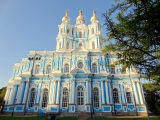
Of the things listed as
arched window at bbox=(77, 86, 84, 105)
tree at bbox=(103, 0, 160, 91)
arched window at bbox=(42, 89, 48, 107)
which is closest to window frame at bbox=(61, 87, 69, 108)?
arched window at bbox=(77, 86, 84, 105)

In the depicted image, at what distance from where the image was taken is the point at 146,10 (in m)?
5.47

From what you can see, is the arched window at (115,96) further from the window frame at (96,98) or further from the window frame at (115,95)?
the window frame at (96,98)

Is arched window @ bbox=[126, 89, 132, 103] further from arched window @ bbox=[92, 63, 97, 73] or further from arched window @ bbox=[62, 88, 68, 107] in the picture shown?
arched window @ bbox=[62, 88, 68, 107]

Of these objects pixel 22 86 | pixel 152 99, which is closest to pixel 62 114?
pixel 22 86

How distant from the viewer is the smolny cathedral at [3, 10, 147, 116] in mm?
23938

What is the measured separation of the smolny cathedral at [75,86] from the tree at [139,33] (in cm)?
1402

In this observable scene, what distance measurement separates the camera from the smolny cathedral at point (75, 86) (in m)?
23.9

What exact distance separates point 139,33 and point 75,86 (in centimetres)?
2011

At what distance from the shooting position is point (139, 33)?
6.55 meters

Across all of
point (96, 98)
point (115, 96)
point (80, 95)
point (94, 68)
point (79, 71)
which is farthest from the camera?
point (94, 68)

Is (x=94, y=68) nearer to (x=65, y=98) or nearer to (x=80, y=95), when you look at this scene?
(x=80, y=95)

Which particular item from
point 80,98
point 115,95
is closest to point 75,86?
point 80,98

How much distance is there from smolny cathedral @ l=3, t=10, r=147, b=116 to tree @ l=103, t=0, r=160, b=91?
14.0 m

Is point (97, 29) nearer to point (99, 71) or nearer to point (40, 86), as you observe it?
point (99, 71)
